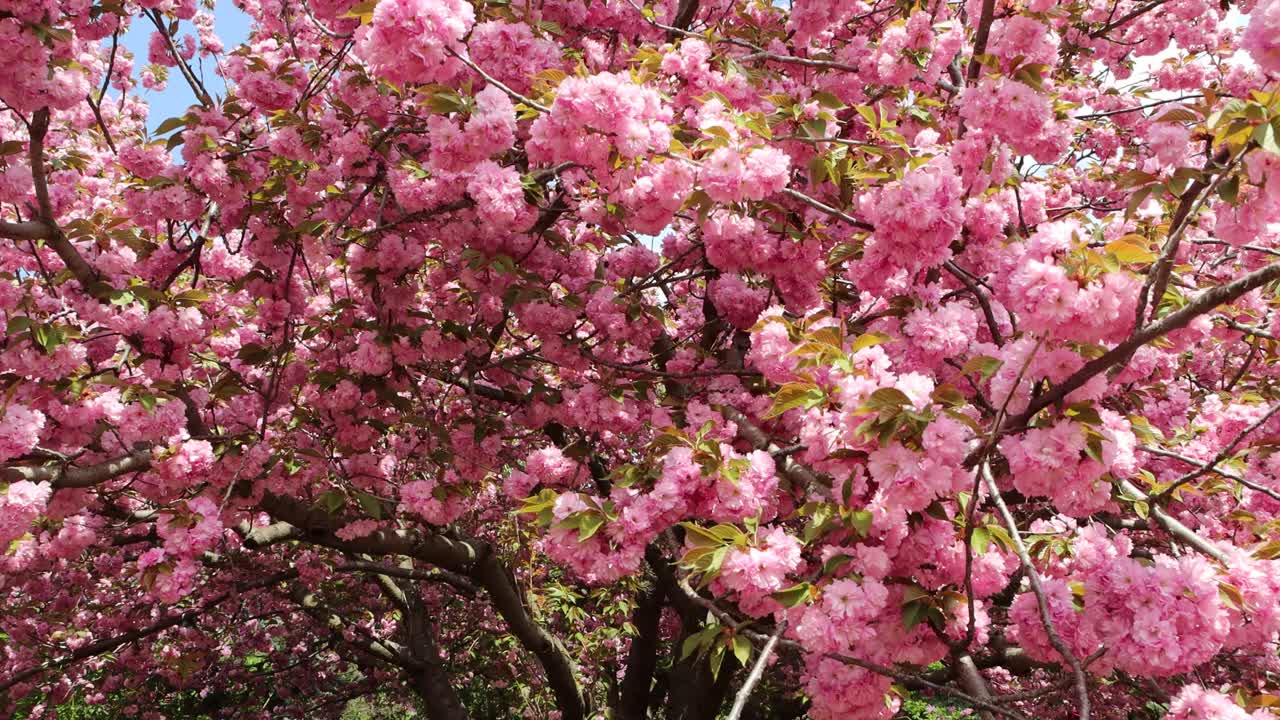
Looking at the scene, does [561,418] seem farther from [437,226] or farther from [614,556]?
[614,556]

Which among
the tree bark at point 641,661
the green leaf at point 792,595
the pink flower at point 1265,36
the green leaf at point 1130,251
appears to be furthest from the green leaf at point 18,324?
the tree bark at point 641,661

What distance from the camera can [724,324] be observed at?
14.8ft

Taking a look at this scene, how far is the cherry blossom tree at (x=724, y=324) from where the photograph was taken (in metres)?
1.92

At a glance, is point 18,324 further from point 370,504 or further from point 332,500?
point 370,504

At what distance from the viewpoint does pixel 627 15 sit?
428 centimetres

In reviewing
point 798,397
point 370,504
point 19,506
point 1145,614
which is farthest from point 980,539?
point 19,506

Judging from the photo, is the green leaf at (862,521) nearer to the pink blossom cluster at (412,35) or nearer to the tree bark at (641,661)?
the pink blossom cluster at (412,35)

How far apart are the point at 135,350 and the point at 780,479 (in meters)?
3.17

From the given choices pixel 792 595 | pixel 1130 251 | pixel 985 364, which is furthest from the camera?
pixel 792 595

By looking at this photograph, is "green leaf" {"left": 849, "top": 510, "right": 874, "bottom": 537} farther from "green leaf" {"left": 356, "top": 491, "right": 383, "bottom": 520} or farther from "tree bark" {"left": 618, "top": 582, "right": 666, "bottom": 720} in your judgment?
"tree bark" {"left": 618, "top": 582, "right": 666, "bottom": 720}

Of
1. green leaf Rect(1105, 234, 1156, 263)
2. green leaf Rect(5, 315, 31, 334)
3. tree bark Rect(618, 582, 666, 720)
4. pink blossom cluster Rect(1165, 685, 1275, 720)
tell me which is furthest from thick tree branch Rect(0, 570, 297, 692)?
green leaf Rect(1105, 234, 1156, 263)

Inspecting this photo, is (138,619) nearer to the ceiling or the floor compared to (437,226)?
nearer to the floor

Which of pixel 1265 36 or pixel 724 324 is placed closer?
pixel 1265 36

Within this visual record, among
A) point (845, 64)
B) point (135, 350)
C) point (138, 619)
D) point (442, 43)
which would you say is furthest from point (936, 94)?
point (138, 619)
